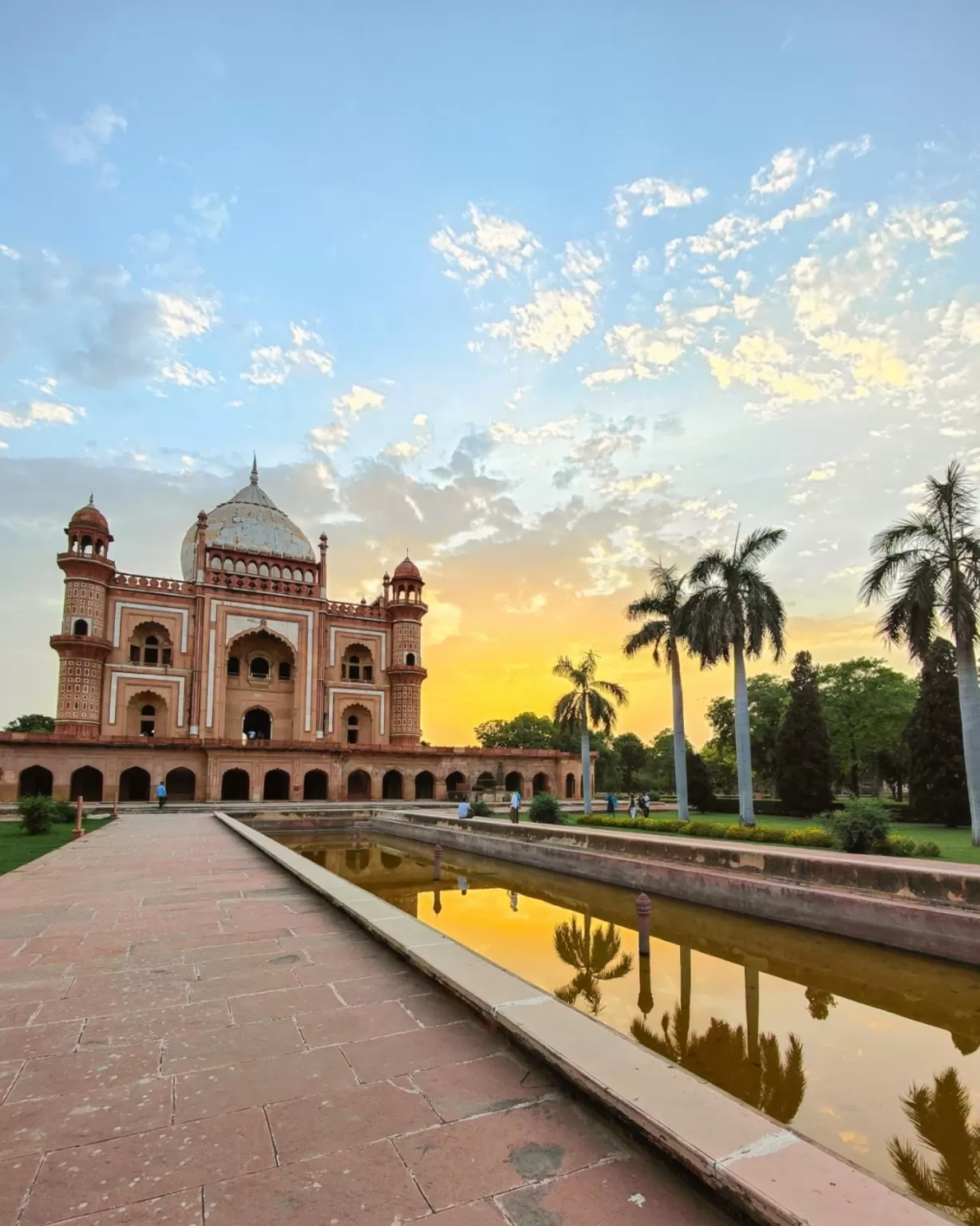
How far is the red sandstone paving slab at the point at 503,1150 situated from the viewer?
2.29 m

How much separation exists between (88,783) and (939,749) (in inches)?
1392

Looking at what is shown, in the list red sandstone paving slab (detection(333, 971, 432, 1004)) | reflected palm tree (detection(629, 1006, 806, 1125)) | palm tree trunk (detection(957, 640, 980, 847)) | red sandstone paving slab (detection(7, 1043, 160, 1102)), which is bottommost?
reflected palm tree (detection(629, 1006, 806, 1125))

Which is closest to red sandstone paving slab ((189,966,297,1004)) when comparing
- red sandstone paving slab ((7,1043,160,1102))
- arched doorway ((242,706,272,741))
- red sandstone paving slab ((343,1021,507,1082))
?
red sandstone paving slab ((7,1043,160,1102))

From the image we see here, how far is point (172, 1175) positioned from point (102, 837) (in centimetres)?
1432

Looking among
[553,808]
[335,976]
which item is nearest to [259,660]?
[553,808]

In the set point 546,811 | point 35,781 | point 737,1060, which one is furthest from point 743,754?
point 35,781

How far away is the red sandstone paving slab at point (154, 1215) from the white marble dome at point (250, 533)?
1540 inches

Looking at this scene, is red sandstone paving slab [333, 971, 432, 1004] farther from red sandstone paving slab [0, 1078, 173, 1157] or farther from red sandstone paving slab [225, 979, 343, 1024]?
red sandstone paving slab [0, 1078, 173, 1157]

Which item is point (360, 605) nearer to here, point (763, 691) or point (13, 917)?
point (763, 691)

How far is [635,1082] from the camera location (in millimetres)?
2762

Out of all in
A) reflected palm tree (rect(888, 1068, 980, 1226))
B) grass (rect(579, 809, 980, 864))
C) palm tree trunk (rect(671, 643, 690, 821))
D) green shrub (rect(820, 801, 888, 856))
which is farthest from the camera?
palm tree trunk (rect(671, 643, 690, 821))

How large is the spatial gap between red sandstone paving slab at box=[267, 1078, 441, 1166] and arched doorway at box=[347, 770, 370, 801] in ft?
117

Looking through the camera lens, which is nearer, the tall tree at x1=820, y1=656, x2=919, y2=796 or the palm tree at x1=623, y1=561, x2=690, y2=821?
the palm tree at x1=623, y1=561, x2=690, y2=821

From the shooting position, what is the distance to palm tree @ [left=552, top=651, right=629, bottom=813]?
24.8 metres
